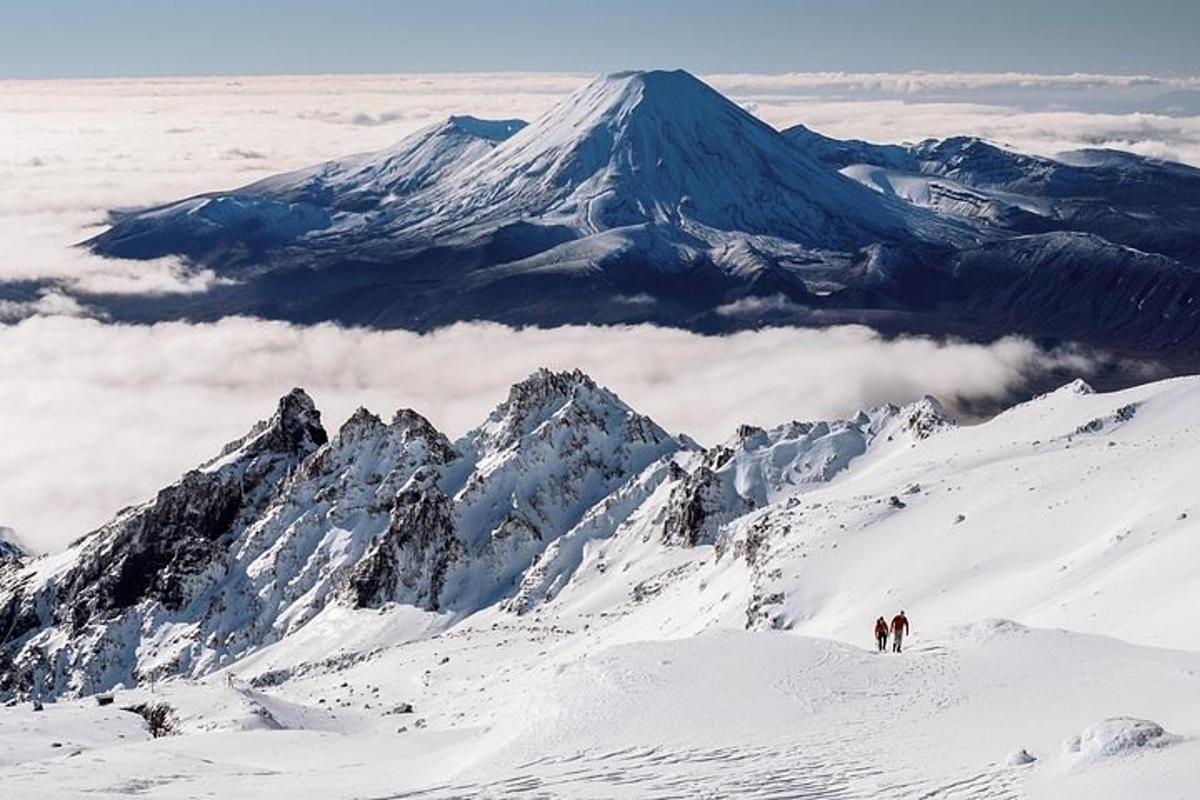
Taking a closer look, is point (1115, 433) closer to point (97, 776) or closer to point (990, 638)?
point (990, 638)

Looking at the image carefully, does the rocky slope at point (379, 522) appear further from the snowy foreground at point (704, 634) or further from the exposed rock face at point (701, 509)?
the snowy foreground at point (704, 634)

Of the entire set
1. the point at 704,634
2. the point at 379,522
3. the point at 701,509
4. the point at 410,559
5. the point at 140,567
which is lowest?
the point at 704,634

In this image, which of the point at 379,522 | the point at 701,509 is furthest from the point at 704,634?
the point at 379,522

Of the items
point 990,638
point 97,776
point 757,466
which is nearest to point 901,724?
point 990,638

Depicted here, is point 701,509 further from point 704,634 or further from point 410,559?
point 704,634

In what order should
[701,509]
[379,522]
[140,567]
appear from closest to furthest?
[701,509] → [379,522] → [140,567]

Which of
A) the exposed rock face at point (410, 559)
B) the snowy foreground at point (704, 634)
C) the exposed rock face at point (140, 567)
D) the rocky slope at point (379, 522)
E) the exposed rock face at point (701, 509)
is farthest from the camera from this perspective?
the exposed rock face at point (140, 567)

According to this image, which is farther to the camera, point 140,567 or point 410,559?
point 140,567

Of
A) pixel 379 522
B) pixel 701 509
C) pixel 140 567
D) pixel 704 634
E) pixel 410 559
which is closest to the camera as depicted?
pixel 704 634

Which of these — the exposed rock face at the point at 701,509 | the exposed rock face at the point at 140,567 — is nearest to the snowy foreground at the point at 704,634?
the exposed rock face at the point at 701,509

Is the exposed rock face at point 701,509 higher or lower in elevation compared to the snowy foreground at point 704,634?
higher
